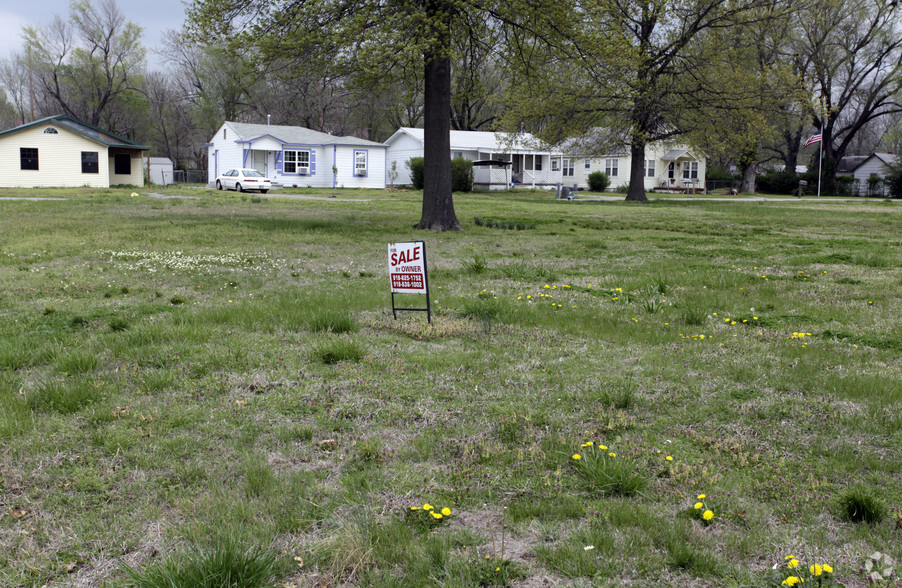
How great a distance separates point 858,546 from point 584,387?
218 cm

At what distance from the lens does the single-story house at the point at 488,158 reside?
160 feet

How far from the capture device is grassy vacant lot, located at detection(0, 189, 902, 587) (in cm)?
279

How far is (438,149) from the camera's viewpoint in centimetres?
1655

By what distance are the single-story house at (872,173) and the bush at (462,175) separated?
3151 cm

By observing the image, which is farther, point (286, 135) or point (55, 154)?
point (286, 135)

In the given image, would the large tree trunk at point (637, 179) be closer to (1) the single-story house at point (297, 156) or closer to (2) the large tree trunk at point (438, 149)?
(1) the single-story house at point (297, 156)

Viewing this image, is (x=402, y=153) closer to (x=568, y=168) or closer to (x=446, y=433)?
(x=568, y=168)

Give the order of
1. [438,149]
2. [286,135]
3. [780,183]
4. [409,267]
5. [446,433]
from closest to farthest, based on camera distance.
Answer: [446,433] → [409,267] → [438,149] → [286,135] → [780,183]

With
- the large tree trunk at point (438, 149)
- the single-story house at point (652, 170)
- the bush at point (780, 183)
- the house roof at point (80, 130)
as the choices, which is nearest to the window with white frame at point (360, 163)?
the house roof at point (80, 130)

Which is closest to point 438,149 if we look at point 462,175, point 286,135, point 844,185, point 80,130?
point 462,175

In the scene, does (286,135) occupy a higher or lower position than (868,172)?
higher

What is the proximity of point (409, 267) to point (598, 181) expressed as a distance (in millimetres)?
46469

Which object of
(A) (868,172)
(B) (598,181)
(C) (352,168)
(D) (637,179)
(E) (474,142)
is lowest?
(D) (637,179)

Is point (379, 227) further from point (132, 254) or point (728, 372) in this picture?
point (728, 372)
